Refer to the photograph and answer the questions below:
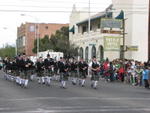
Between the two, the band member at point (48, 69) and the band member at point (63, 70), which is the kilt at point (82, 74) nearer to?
the band member at point (63, 70)

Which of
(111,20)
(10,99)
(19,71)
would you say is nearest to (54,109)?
(10,99)

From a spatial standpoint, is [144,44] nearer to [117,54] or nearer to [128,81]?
[117,54]

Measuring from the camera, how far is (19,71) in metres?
26.9

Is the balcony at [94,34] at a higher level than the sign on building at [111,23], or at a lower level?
lower

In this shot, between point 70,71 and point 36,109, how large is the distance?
547 inches

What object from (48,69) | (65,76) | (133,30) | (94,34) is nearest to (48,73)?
(48,69)

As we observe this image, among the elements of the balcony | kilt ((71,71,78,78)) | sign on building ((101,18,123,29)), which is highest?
sign on building ((101,18,123,29))

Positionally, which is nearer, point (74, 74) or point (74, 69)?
point (74, 69)

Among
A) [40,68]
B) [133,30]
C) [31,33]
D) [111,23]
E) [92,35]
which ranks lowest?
[40,68]

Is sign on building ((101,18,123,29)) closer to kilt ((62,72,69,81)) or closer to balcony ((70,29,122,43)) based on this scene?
balcony ((70,29,122,43))

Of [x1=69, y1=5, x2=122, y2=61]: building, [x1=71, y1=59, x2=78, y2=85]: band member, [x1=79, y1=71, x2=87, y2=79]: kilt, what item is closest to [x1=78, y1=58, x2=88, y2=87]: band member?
[x1=79, y1=71, x2=87, y2=79]: kilt

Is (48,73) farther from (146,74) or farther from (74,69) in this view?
(146,74)

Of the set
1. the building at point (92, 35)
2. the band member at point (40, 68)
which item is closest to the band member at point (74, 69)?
the band member at point (40, 68)

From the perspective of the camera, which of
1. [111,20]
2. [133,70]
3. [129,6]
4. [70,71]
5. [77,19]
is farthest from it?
[77,19]
